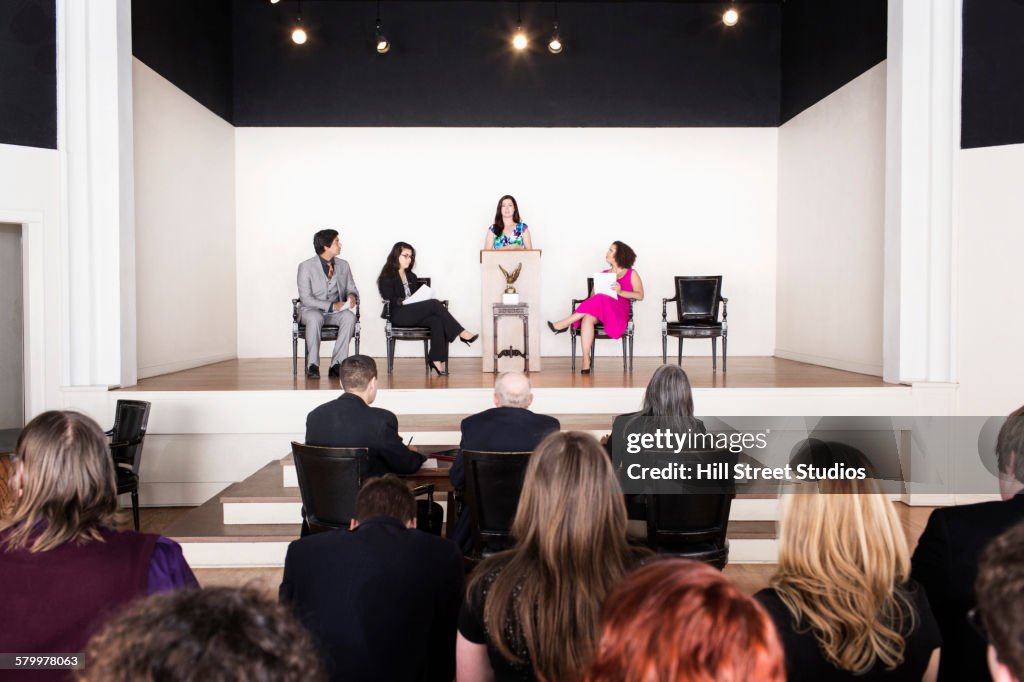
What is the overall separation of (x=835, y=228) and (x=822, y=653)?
7433mm

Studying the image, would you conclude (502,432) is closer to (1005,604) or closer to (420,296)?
(1005,604)

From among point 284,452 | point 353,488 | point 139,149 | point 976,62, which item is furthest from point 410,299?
point 976,62

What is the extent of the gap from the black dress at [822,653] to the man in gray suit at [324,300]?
5.56 metres

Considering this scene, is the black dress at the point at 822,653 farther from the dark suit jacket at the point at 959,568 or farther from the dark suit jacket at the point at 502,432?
the dark suit jacket at the point at 502,432

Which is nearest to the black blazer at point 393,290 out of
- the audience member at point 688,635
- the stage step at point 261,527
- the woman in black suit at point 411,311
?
the woman in black suit at point 411,311

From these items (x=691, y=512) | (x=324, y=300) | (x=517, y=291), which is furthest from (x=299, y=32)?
(x=691, y=512)

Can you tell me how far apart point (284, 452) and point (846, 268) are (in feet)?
18.5

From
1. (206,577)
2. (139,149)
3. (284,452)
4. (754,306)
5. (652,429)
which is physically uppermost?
(139,149)

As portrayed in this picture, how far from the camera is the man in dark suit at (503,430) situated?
122 inches

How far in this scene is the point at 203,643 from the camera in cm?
69

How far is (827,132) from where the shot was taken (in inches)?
329

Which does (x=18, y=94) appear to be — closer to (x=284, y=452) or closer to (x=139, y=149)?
(x=139, y=149)

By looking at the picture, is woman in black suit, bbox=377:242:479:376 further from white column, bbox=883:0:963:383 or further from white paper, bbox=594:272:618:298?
white column, bbox=883:0:963:383

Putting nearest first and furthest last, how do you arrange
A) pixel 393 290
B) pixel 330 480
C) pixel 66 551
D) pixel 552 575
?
pixel 66 551 < pixel 552 575 < pixel 330 480 < pixel 393 290
